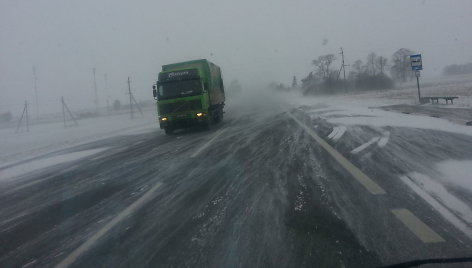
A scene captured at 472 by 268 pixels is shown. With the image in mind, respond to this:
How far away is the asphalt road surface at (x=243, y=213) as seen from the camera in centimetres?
411

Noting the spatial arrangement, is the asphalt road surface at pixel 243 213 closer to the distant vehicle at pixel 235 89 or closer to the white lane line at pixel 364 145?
the white lane line at pixel 364 145

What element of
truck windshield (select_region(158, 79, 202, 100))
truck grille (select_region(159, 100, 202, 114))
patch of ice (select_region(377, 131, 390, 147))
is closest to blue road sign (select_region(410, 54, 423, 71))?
patch of ice (select_region(377, 131, 390, 147))

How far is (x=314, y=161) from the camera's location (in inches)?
359

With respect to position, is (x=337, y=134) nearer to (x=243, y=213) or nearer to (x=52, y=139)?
(x=243, y=213)

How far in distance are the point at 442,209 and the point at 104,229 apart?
4427 millimetres

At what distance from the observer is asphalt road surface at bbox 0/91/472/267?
4109 millimetres

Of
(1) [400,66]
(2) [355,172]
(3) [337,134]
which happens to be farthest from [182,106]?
(1) [400,66]

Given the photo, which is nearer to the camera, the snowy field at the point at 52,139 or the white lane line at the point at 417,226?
the white lane line at the point at 417,226

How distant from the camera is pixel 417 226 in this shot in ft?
14.7

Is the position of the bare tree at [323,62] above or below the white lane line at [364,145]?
above

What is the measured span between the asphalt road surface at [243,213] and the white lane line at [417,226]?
11mm

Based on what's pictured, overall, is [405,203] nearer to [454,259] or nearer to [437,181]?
[437,181]

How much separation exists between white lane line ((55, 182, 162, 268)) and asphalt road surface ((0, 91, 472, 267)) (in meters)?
0.02

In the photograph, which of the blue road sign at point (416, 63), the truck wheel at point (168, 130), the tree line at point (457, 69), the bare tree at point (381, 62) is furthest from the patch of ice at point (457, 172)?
the tree line at point (457, 69)
